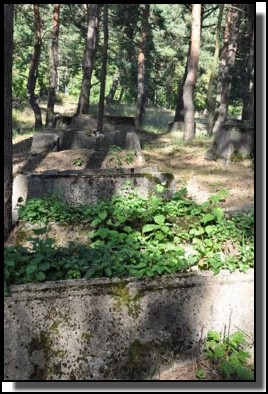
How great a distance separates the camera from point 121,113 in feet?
118

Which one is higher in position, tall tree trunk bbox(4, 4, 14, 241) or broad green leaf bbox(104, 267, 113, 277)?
tall tree trunk bbox(4, 4, 14, 241)

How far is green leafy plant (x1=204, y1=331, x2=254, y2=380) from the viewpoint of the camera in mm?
4695

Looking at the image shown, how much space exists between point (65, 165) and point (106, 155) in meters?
1.41

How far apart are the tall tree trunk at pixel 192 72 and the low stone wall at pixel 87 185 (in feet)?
32.8

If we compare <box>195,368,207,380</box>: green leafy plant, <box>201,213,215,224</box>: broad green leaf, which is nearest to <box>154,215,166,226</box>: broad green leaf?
<box>201,213,215,224</box>: broad green leaf

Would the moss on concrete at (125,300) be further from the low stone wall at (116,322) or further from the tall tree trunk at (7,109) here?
the tall tree trunk at (7,109)

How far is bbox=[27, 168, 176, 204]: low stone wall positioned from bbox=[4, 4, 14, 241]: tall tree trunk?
4.18ft

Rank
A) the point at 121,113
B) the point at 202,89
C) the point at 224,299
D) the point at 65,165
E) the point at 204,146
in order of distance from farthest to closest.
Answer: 1. the point at 202,89
2. the point at 121,113
3. the point at 204,146
4. the point at 65,165
5. the point at 224,299

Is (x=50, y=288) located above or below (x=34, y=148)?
below

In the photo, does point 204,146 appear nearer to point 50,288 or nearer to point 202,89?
point 50,288

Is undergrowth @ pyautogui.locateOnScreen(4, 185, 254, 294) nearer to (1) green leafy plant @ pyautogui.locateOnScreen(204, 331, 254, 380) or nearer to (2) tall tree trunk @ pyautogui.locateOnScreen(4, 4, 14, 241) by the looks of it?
(2) tall tree trunk @ pyautogui.locateOnScreen(4, 4, 14, 241)

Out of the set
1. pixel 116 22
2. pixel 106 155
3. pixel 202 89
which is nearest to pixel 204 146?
pixel 106 155

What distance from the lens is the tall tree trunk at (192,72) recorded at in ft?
58.3

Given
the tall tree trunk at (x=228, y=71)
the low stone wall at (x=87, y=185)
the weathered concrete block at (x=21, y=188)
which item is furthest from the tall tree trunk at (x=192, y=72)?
the weathered concrete block at (x=21, y=188)
